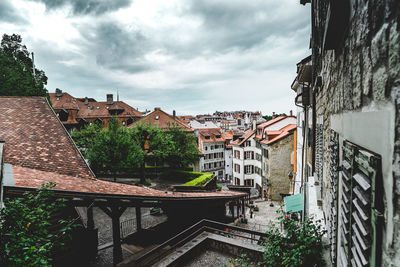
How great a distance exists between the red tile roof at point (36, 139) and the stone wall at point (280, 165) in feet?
81.8

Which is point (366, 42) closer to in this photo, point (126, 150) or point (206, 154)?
point (126, 150)

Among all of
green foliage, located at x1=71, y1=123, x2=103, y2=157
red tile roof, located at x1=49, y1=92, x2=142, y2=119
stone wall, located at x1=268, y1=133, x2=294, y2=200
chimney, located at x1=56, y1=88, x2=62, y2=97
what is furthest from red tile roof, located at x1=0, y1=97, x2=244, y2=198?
chimney, located at x1=56, y1=88, x2=62, y2=97

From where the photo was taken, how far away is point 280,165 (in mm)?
30125

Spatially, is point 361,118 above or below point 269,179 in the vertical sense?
above

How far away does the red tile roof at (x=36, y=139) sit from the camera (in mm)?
8836

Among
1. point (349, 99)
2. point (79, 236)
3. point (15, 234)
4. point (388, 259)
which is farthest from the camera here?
point (79, 236)

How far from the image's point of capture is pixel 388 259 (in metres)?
1.12

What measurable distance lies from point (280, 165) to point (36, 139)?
2713cm

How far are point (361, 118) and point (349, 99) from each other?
2.17ft

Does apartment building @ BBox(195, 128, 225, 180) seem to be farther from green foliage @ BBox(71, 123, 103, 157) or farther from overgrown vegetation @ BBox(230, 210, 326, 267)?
overgrown vegetation @ BBox(230, 210, 326, 267)

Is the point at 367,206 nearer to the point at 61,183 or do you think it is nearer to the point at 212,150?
the point at 61,183

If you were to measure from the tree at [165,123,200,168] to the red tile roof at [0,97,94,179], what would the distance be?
2321cm

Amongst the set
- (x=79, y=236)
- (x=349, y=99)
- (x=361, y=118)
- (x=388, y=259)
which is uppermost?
(x=349, y=99)

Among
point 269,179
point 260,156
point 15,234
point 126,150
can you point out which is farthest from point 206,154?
point 15,234
